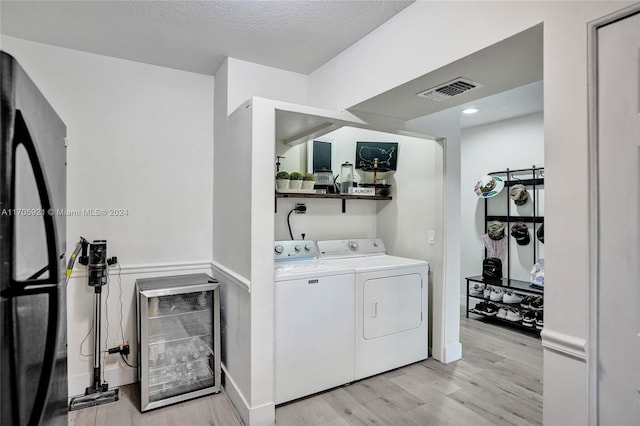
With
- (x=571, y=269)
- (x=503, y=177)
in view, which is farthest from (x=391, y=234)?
(x=571, y=269)

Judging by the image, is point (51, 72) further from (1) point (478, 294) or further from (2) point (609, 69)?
(1) point (478, 294)

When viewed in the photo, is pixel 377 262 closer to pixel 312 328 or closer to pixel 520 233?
pixel 312 328

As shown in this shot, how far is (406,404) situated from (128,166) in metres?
2.71

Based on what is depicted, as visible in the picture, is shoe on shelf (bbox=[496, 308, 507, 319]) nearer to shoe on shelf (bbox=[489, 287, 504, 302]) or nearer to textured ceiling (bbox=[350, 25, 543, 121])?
shoe on shelf (bbox=[489, 287, 504, 302])

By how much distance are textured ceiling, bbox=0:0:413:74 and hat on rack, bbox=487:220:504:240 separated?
3208 mm

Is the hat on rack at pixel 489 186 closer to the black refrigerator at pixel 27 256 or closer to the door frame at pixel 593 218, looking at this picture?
the door frame at pixel 593 218

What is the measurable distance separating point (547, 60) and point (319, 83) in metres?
1.74

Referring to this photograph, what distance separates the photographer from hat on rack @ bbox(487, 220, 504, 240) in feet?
14.4

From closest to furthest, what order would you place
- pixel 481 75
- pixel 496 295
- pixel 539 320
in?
1. pixel 481 75
2. pixel 539 320
3. pixel 496 295

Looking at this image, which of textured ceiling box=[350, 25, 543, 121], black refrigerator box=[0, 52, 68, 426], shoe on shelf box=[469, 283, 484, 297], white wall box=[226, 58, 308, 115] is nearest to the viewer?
black refrigerator box=[0, 52, 68, 426]

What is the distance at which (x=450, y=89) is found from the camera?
2033 mm

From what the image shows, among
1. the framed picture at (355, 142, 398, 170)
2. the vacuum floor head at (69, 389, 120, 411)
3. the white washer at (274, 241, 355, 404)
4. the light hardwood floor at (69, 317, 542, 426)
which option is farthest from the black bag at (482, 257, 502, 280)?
the vacuum floor head at (69, 389, 120, 411)

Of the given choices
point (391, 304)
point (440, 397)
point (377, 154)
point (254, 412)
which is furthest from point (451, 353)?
point (377, 154)

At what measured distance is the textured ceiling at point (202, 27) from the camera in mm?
1910
